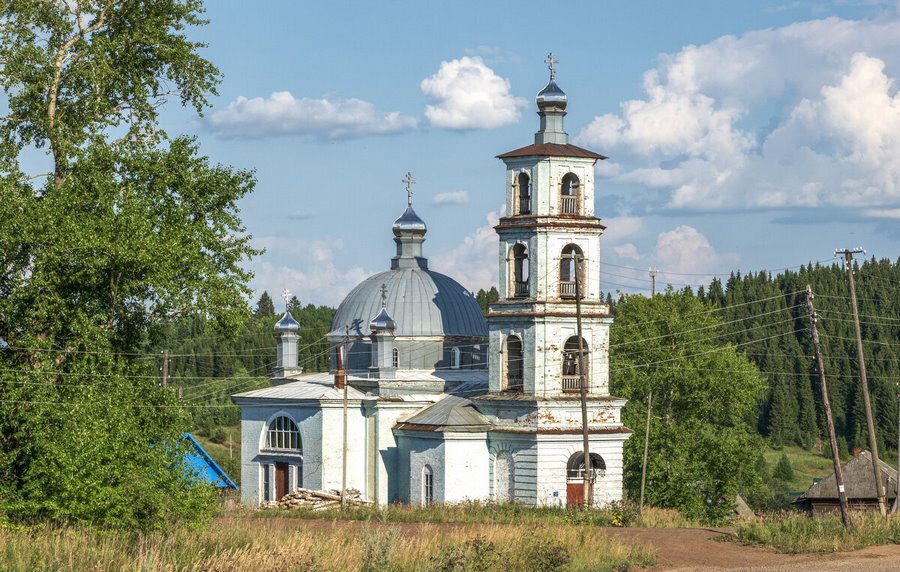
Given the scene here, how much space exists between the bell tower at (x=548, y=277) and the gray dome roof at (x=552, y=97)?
44 mm

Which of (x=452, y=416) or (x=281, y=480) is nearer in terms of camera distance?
(x=452, y=416)

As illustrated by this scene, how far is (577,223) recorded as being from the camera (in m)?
47.8

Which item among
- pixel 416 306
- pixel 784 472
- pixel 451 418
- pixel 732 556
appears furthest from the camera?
pixel 784 472

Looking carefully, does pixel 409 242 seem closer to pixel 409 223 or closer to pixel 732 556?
pixel 409 223

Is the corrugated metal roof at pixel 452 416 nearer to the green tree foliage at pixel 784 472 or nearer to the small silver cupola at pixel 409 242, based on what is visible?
the small silver cupola at pixel 409 242

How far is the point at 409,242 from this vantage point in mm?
58312

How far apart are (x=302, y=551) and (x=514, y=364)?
25928mm

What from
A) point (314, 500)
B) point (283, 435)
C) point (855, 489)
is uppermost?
point (283, 435)

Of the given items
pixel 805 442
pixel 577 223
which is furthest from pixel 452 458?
pixel 805 442

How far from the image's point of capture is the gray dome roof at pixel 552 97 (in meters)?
48.9

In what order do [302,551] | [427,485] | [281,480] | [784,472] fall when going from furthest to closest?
[784,472] < [281,480] < [427,485] < [302,551]

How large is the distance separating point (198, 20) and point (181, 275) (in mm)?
6410

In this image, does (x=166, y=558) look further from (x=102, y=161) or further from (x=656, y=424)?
(x=656, y=424)

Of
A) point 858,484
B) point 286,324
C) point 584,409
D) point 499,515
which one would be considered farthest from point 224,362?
point 499,515
